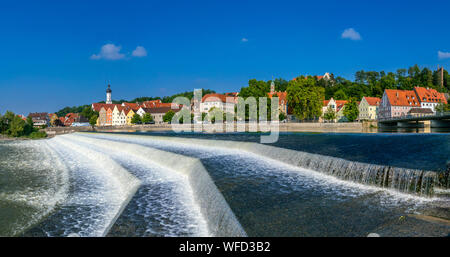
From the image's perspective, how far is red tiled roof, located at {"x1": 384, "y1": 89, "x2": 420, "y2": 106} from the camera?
86287 mm

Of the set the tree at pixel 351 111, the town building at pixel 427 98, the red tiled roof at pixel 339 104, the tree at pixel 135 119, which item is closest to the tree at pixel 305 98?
the tree at pixel 351 111

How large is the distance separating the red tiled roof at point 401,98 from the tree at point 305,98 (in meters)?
35.7

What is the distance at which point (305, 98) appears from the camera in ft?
200

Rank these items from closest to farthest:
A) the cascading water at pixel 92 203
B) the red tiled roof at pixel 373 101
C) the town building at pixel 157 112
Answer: the cascading water at pixel 92 203 < the red tiled roof at pixel 373 101 < the town building at pixel 157 112

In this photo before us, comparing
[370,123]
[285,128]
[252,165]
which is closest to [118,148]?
[252,165]

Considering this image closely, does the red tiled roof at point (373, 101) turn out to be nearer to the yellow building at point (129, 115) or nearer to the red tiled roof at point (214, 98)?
the red tiled roof at point (214, 98)

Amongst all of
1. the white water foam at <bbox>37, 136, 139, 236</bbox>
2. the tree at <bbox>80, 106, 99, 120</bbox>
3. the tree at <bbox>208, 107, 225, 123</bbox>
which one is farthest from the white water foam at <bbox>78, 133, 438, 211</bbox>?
the tree at <bbox>80, 106, 99, 120</bbox>

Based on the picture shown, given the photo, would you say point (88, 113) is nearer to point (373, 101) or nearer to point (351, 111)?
point (351, 111)

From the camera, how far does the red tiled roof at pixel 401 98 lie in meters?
86.3

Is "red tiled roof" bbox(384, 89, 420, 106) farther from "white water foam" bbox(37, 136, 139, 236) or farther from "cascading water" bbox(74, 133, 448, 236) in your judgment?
"white water foam" bbox(37, 136, 139, 236)

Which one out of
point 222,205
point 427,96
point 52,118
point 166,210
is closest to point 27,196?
point 166,210

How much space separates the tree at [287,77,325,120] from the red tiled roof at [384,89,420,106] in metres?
35.7

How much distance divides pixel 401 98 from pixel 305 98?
44158 millimetres

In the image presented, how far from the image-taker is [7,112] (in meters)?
84.7
